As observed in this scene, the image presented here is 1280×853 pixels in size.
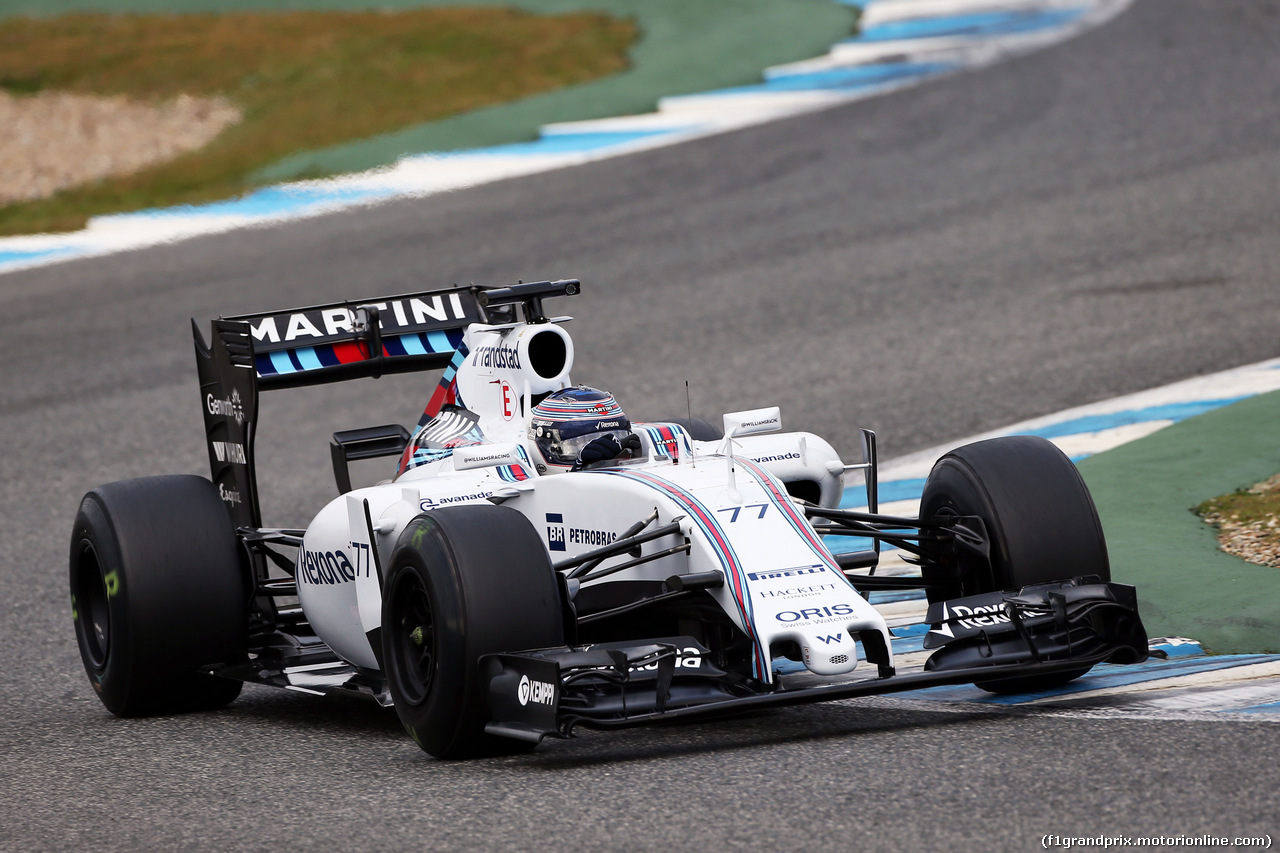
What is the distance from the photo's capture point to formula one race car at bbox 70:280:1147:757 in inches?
221

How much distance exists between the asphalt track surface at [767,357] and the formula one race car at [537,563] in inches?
8.4

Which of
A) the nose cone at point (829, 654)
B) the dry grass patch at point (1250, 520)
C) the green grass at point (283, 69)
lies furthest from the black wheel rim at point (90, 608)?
the green grass at point (283, 69)

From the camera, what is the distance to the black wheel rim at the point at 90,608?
7605mm

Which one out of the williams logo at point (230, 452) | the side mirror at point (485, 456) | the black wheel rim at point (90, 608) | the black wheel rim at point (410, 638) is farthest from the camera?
the williams logo at point (230, 452)

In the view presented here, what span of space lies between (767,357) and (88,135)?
37.1 ft

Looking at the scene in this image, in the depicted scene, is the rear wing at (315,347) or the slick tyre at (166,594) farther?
the rear wing at (315,347)

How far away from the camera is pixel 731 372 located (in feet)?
44.4

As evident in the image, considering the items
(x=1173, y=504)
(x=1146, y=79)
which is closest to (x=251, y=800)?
(x=1173, y=504)

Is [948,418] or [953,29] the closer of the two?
[948,418]

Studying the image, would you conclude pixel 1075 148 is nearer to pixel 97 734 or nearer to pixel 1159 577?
pixel 1159 577

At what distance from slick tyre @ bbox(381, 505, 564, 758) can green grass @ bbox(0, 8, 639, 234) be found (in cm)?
1434

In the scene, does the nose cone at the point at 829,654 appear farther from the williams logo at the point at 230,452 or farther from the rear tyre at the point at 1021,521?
the williams logo at the point at 230,452

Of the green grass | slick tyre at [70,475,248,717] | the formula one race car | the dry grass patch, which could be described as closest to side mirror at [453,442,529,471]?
the formula one race car

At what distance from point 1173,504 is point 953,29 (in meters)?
15.9
